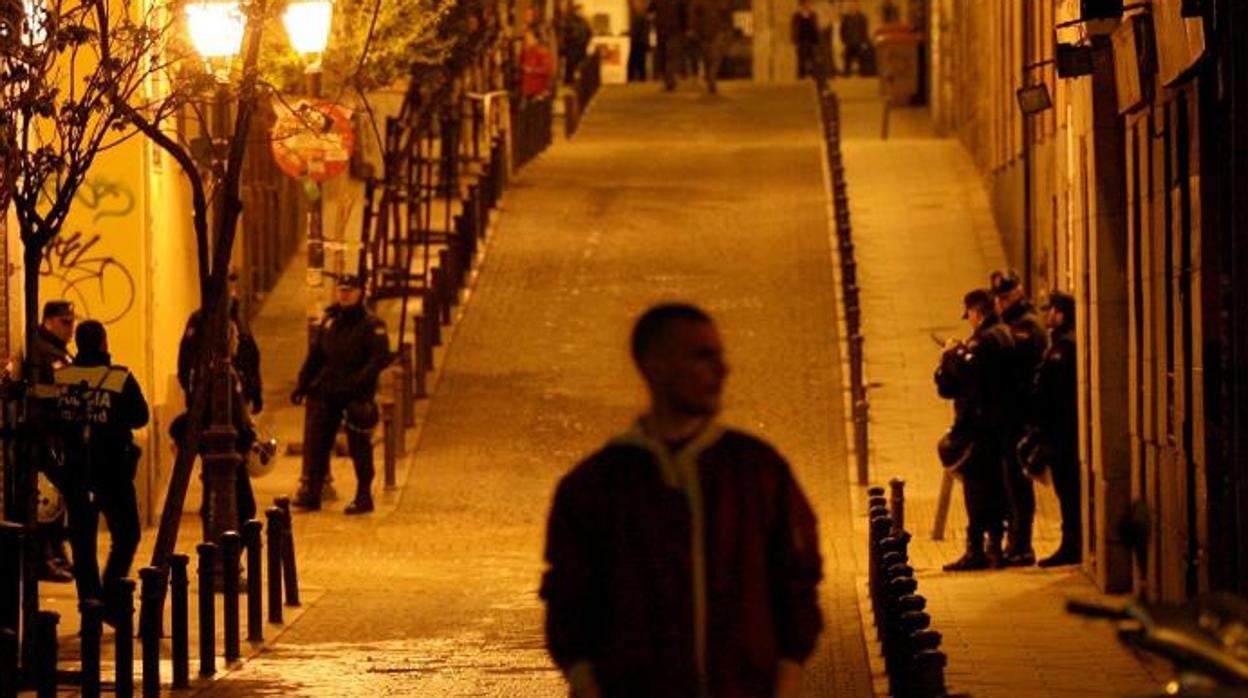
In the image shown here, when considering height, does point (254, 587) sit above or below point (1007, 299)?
below

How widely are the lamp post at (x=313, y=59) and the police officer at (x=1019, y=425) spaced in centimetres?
507

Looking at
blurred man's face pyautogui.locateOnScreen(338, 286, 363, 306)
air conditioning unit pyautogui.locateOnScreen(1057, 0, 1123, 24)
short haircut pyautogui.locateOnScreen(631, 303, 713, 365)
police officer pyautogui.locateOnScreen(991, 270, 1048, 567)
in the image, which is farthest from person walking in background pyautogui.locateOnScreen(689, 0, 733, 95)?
short haircut pyautogui.locateOnScreen(631, 303, 713, 365)

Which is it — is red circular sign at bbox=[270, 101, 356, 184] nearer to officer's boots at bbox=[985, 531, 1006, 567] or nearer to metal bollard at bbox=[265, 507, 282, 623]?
metal bollard at bbox=[265, 507, 282, 623]

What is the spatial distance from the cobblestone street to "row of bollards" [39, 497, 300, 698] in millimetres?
251

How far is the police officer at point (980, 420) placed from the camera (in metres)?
18.8

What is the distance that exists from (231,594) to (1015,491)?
234 inches

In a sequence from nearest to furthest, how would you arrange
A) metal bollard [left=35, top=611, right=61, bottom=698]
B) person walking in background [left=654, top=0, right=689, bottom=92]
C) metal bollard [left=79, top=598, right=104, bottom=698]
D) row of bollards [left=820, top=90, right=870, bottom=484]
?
1. metal bollard [left=35, top=611, right=61, bottom=698]
2. metal bollard [left=79, top=598, right=104, bottom=698]
3. row of bollards [left=820, top=90, right=870, bottom=484]
4. person walking in background [left=654, top=0, right=689, bottom=92]

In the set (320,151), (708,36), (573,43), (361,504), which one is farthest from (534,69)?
(361,504)

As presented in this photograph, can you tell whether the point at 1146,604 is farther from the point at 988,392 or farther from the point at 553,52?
the point at 553,52

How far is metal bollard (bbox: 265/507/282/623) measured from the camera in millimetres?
16672

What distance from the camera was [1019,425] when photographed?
62.4 ft

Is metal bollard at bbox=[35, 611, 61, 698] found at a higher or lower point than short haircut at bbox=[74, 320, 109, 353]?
lower

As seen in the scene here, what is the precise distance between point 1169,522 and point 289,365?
48.7 feet

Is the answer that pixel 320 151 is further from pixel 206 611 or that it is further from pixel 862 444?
pixel 206 611
